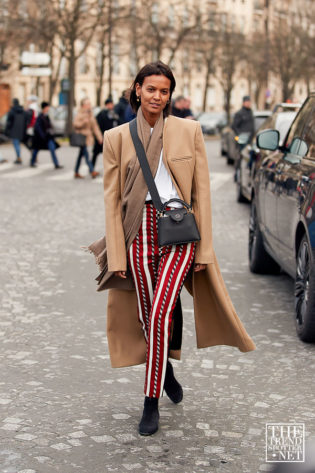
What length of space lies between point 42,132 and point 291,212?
52.1ft

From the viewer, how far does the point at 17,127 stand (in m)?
24.7

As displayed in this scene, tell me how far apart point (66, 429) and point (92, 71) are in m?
88.0

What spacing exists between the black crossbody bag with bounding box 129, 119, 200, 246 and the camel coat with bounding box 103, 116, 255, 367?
6 cm

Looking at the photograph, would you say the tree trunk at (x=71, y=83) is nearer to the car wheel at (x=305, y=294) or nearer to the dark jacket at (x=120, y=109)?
the dark jacket at (x=120, y=109)

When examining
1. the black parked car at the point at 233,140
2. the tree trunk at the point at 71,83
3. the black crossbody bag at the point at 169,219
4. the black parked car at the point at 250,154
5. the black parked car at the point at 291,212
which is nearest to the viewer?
the black crossbody bag at the point at 169,219

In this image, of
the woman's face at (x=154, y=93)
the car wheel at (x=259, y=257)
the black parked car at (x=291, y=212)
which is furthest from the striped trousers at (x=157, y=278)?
the car wheel at (x=259, y=257)

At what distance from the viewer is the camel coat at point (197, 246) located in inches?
178

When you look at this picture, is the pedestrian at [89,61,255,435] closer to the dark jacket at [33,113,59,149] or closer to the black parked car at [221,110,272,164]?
the black parked car at [221,110,272,164]

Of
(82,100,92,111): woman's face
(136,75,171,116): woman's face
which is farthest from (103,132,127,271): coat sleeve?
(82,100,92,111): woman's face

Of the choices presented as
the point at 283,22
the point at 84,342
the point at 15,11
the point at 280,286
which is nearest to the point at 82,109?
the point at 280,286

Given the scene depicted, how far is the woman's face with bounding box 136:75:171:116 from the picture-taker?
453cm

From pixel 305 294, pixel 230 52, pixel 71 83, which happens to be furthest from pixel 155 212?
pixel 230 52

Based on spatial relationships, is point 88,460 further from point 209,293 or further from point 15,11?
point 15,11

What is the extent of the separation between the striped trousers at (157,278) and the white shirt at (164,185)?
0.25 ft
